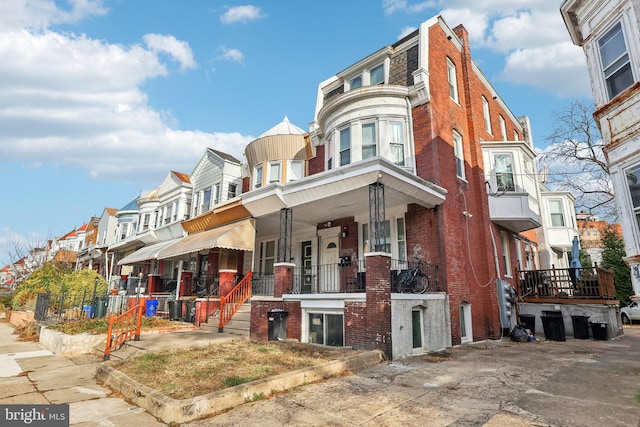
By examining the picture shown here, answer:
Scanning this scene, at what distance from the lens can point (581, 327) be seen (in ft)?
46.2

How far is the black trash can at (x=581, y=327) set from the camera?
14.0 metres

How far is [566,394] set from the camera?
5.83 m

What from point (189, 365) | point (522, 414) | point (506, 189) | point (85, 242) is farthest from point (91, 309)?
point (85, 242)

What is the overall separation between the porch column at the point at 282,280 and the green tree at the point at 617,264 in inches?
1167

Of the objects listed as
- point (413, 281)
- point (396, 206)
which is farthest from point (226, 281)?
point (413, 281)

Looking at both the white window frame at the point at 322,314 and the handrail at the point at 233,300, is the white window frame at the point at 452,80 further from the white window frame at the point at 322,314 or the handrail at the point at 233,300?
the handrail at the point at 233,300

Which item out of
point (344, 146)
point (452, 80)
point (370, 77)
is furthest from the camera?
point (370, 77)

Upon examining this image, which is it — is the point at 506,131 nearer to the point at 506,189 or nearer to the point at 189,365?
the point at 506,189

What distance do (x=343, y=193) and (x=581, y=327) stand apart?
11574 mm

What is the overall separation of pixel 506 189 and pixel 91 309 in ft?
63.4

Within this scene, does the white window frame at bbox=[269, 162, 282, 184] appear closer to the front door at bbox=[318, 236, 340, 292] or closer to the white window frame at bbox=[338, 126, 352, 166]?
the front door at bbox=[318, 236, 340, 292]

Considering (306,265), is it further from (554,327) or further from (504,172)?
(554,327)

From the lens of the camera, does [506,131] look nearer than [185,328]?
No

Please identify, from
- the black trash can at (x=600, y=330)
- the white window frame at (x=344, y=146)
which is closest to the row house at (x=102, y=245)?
the white window frame at (x=344, y=146)
